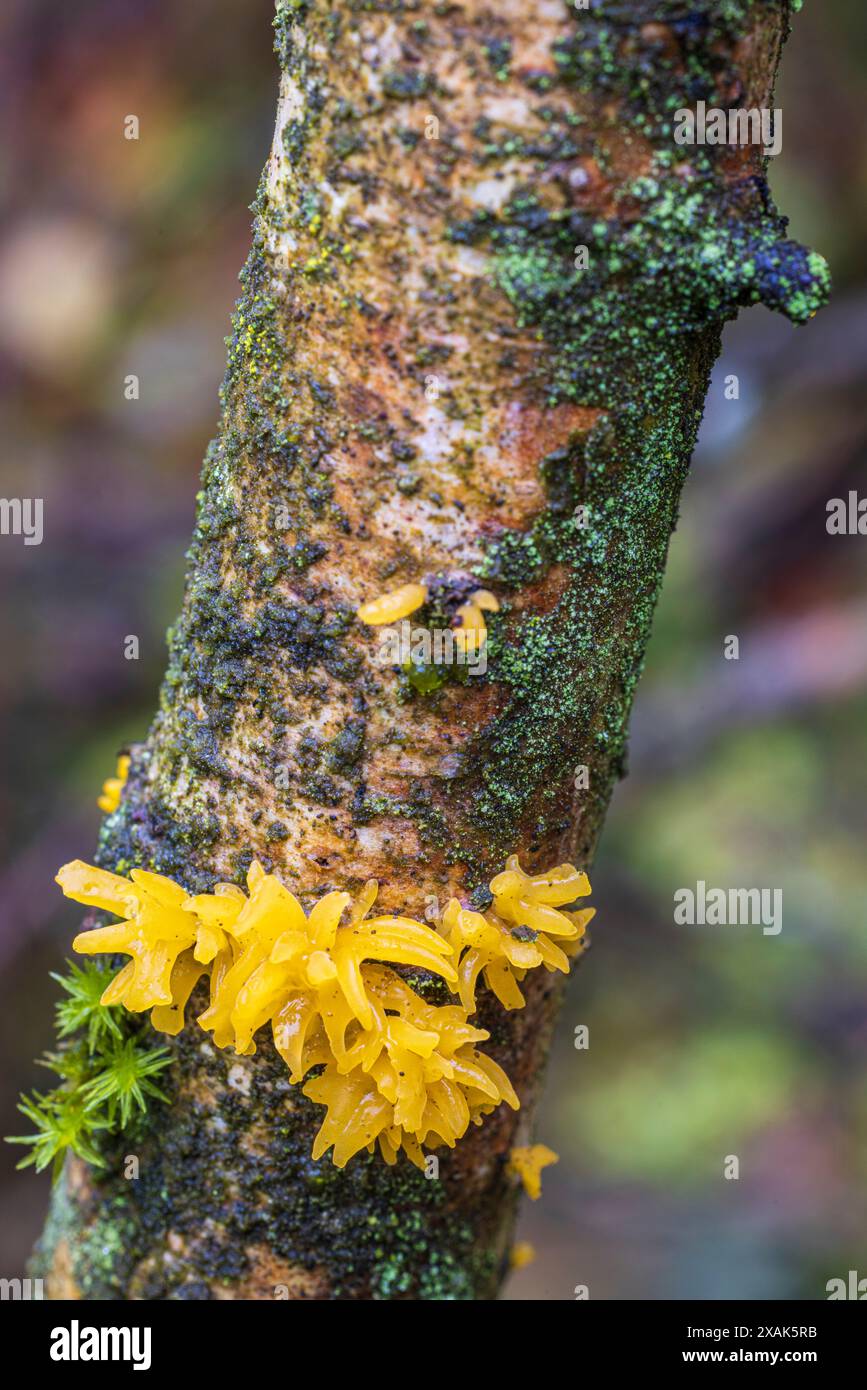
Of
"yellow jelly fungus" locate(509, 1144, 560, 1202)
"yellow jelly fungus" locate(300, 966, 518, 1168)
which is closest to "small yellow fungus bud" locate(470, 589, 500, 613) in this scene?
"yellow jelly fungus" locate(300, 966, 518, 1168)

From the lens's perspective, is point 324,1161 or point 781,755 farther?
point 781,755

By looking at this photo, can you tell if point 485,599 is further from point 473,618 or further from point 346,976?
point 346,976

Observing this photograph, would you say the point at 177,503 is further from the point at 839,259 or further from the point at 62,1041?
the point at 62,1041

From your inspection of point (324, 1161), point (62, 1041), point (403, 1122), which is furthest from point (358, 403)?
point (62, 1041)

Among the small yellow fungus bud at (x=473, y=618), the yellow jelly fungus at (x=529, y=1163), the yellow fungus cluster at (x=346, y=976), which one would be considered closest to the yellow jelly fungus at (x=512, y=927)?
the yellow fungus cluster at (x=346, y=976)

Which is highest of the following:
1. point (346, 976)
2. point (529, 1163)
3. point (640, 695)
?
point (640, 695)

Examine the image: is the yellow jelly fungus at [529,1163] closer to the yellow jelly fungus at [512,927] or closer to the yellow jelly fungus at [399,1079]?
the yellow jelly fungus at [399,1079]

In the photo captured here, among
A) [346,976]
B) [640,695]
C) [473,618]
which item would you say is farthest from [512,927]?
[640,695]
